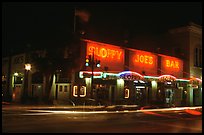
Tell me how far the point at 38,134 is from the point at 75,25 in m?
26.2

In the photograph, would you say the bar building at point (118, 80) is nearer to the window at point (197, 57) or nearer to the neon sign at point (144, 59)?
the neon sign at point (144, 59)

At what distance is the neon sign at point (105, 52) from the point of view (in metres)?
37.6

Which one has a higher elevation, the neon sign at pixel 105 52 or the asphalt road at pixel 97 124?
the neon sign at pixel 105 52

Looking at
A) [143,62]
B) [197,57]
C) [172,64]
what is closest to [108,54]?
[143,62]

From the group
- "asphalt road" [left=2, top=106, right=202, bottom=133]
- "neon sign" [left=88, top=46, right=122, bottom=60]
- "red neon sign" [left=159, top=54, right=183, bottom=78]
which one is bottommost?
"asphalt road" [left=2, top=106, right=202, bottom=133]

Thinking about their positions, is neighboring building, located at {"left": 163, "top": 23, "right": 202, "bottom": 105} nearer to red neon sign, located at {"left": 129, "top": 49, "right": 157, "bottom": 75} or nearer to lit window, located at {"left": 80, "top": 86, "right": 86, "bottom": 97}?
red neon sign, located at {"left": 129, "top": 49, "right": 157, "bottom": 75}

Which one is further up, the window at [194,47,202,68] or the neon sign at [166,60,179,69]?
the window at [194,47,202,68]

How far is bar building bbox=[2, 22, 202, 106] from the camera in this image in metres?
37.1

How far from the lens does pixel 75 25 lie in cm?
3800

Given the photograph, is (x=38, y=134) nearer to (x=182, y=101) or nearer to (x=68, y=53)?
(x=68, y=53)

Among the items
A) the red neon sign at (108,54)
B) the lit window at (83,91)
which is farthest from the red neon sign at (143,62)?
the lit window at (83,91)

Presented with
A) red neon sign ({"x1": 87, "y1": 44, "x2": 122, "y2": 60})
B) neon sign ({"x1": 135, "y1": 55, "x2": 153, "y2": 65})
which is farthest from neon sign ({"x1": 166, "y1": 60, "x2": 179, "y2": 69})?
red neon sign ({"x1": 87, "y1": 44, "x2": 122, "y2": 60})

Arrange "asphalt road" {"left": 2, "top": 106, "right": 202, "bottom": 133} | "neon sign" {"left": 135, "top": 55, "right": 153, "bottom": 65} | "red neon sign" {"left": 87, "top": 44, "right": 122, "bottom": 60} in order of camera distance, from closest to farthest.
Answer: "asphalt road" {"left": 2, "top": 106, "right": 202, "bottom": 133} < "red neon sign" {"left": 87, "top": 44, "right": 122, "bottom": 60} < "neon sign" {"left": 135, "top": 55, "right": 153, "bottom": 65}

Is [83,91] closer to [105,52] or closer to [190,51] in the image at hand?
[105,52]
